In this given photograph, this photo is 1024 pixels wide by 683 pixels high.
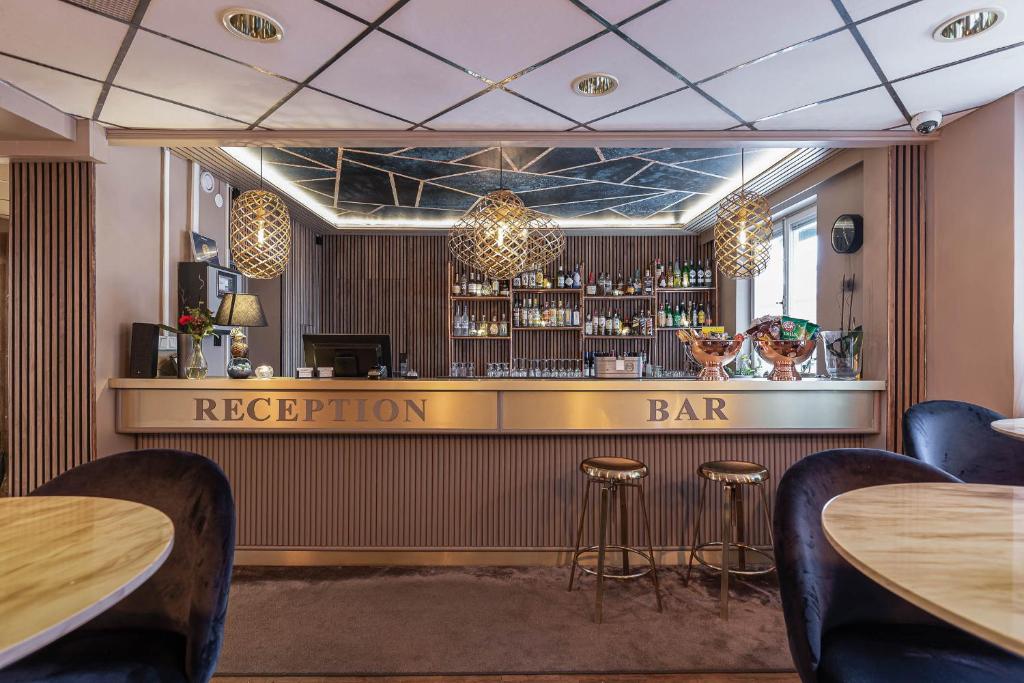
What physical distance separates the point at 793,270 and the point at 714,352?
2.27 meters

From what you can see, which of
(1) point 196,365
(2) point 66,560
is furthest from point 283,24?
(1) point 196,365

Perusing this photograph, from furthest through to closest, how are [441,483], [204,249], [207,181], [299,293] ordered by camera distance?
[299,293], [207,181], [204,249], [441,483]

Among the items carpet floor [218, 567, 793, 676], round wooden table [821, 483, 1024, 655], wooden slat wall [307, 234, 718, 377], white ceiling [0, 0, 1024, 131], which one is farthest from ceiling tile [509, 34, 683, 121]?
wooden slat wall [307, 234, 718, 377]

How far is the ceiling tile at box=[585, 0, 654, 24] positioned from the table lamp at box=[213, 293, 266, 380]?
2614 mm

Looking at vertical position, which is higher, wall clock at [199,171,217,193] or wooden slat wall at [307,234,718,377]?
wall clock at [199,171,217,193]

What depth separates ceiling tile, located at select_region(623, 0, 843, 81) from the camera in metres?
1.98

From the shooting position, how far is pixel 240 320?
10.9 ft

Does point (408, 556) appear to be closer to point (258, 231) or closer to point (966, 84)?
point (258, 231)

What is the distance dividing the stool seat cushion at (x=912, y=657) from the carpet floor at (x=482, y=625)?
1025 mm

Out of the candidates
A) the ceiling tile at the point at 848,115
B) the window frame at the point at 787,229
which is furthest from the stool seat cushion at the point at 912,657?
the window frame at the point at 787,229

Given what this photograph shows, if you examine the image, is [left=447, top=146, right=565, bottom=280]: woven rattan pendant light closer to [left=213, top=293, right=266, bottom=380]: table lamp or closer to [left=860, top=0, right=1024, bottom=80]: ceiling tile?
[left=213, top=293, right=266, bottom=380]: table lamp

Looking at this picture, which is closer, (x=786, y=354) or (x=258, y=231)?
(x=786, y=354)

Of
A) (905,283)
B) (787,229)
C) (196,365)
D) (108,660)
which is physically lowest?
(108,660)

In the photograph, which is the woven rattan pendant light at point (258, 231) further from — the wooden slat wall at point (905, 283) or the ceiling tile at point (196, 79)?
the wooden slat wall at point (905, 283)
